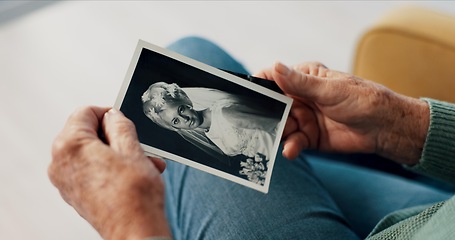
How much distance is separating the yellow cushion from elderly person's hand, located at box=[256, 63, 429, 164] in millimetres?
239

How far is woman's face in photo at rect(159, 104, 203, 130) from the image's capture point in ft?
2.54

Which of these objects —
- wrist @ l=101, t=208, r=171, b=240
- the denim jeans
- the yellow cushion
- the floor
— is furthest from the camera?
the floor

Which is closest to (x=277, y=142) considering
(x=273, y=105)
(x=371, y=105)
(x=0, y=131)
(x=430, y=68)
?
(x=273, y=105)

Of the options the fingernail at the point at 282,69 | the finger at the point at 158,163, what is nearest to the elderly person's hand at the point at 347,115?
the fingernail at the point at 282,69

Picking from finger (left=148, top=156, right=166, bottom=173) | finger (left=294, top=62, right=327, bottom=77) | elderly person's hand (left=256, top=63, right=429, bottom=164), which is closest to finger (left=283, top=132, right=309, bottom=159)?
elderly person's hand (left=256, top=63, right=429, bottom=164)

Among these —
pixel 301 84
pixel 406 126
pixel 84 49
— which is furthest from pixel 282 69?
pixel 84 49

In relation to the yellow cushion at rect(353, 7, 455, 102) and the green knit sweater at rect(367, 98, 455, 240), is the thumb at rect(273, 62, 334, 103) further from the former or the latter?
the yellow cushion at rect(353, 7, 455, 102)

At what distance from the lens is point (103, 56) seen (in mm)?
1739

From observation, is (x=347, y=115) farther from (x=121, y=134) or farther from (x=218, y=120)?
(x=121, y=134)

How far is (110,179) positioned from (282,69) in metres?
0.36

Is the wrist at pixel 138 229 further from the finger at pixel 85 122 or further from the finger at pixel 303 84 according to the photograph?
the finger at pixel 303 84

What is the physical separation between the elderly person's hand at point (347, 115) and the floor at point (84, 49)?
49cm

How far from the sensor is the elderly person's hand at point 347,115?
861 millimetres

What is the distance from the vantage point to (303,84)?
33.4 inches
